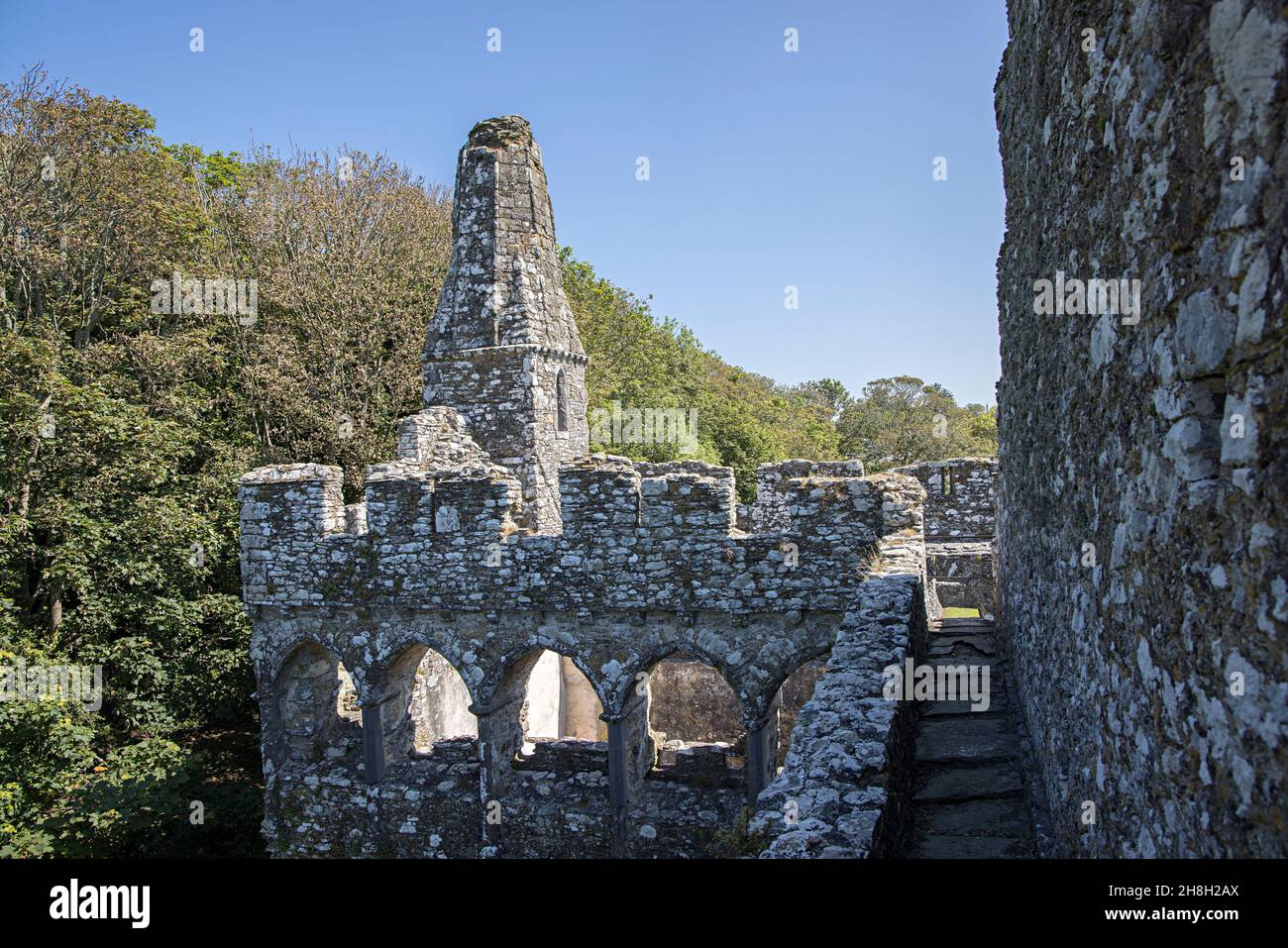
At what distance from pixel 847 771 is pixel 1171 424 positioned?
2643 millimetres

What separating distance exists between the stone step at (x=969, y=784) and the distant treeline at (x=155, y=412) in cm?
1193

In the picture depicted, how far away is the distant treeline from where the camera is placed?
545 inches

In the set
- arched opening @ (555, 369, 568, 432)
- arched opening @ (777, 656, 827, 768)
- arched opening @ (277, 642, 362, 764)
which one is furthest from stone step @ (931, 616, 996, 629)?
arched opening @ (277, 642, 362, 764)

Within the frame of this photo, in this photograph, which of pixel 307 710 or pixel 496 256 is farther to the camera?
pixel 496 256

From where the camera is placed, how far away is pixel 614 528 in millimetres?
10383

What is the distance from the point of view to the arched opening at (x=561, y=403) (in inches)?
562

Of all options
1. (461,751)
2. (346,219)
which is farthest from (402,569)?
(346,219)

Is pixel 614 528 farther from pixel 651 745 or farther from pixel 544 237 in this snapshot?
pixel 544 237

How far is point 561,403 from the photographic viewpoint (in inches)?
566
